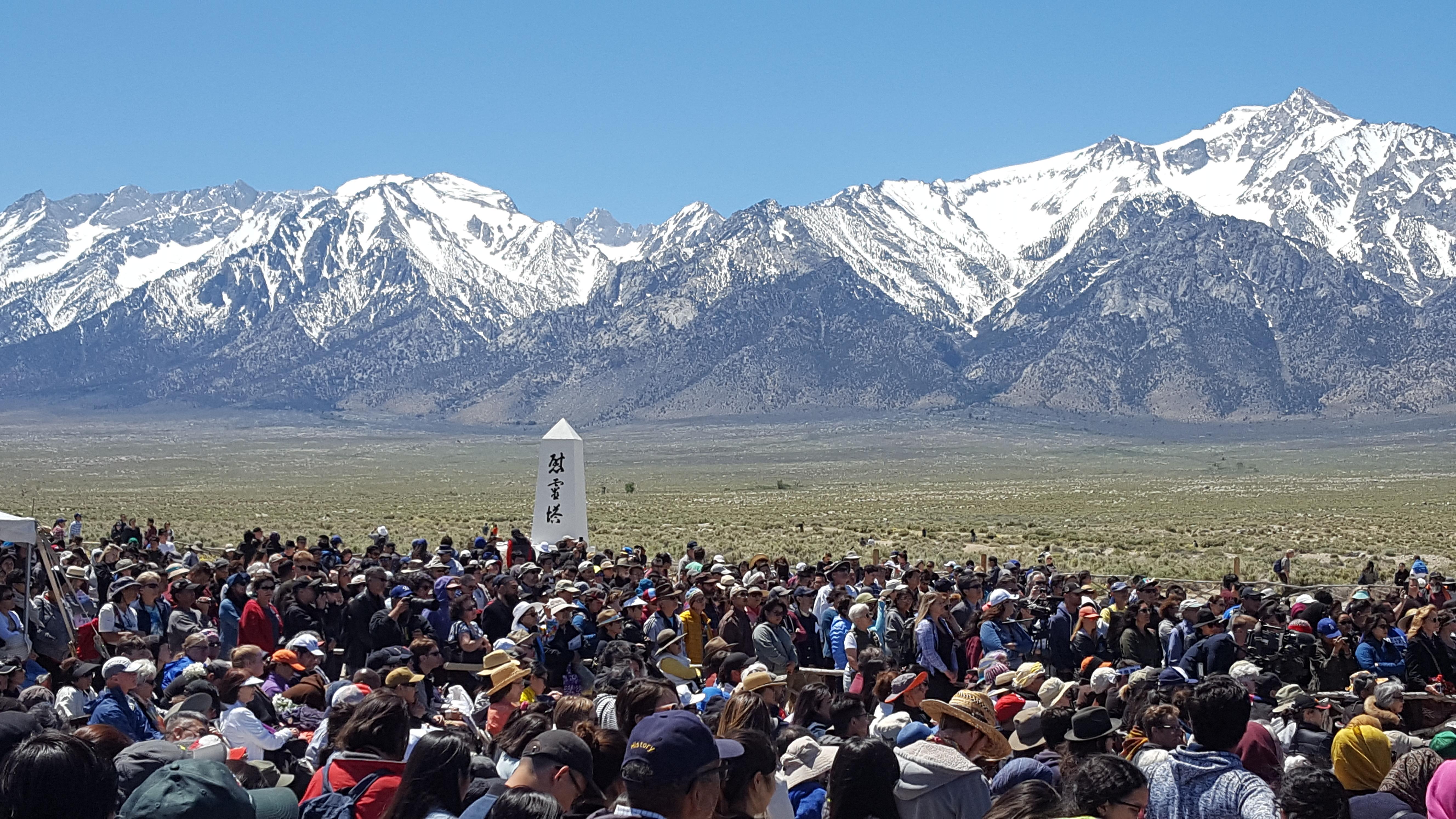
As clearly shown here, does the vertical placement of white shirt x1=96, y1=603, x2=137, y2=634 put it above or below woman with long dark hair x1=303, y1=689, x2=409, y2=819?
below

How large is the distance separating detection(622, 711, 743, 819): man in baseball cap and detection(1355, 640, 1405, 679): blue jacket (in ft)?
26.5

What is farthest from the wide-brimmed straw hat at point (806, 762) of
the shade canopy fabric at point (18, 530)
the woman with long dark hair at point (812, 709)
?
the shade canopy fabric at point (18, 530)

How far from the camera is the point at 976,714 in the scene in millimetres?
6379

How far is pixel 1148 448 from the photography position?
15012 centimetres

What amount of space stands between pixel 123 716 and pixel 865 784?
4.09 metres

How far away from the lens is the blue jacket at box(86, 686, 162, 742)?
276 inches

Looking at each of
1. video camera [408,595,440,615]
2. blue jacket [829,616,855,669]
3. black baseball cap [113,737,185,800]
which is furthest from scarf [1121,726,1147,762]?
video camera [408,595,440,615]

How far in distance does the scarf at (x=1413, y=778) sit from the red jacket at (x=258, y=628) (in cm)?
832

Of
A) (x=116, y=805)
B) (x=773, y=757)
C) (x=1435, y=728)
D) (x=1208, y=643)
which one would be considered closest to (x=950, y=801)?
(x=773, y=757)

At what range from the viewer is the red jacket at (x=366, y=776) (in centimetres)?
514

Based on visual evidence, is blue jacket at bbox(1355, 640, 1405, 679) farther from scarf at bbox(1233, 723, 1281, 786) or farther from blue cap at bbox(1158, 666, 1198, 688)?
scarf at bbox(1233, 723, 1281, 786)

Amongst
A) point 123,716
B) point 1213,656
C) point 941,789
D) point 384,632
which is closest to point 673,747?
point 941,789

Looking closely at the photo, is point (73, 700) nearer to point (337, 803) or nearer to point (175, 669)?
point (175, 669)

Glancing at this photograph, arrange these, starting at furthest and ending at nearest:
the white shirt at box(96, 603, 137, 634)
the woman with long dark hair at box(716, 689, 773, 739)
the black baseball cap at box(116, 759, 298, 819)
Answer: the white shirt at box(96, 603, 137, 634) < the woman with long dark hair at box(716, 689, 773, 739) < the black baseball cap at box(116, 759, 298, 819)
